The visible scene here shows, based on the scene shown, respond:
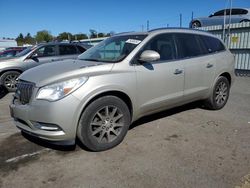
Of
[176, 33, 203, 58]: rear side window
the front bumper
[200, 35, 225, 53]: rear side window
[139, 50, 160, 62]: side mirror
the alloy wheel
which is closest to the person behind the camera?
the front bumper

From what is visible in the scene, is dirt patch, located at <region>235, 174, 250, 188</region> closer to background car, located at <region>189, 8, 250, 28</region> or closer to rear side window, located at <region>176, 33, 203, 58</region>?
rear side window, located at <region>176, 33, 203, 58</region>

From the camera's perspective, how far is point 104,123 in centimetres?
352

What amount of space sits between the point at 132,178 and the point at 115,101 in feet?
3.81

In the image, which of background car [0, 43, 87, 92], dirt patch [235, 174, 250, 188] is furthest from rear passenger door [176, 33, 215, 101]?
background car [0, 43, 87, 92]

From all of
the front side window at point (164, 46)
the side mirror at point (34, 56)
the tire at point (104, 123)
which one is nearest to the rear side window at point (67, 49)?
the side mirror at point (34, 56)

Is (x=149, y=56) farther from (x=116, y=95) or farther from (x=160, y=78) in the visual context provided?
(x=116, y=95)

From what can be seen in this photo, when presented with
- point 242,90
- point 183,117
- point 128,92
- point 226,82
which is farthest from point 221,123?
point 242,90

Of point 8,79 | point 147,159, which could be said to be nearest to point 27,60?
point 8,79

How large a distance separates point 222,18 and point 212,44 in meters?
10.1

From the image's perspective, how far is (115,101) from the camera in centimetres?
353

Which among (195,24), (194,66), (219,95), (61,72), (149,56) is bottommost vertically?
(219,95)

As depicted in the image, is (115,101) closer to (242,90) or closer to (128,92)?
(128,92)

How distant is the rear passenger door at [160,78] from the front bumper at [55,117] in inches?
45.9

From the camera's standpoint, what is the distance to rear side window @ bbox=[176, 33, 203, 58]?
4.49 metres
